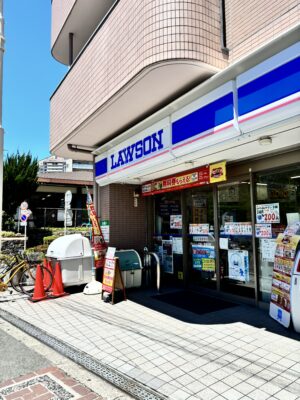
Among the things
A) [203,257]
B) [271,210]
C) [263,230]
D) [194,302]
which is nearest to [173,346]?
[194,302]

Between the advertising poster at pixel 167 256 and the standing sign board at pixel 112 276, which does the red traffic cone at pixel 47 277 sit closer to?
the standing sign board at pixel 112 276

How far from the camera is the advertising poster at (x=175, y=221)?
8403mm

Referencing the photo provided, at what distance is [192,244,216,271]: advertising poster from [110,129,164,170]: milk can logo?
2.70m

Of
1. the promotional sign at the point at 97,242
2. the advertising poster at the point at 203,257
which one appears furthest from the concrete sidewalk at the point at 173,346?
the promotional sign at the point at 97,242

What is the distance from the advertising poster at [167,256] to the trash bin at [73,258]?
2056mm

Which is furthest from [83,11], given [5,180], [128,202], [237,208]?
[5,180]

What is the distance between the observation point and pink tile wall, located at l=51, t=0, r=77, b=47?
8.64 m

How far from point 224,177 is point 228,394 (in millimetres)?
3958

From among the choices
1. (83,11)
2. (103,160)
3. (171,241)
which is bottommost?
(171,241)

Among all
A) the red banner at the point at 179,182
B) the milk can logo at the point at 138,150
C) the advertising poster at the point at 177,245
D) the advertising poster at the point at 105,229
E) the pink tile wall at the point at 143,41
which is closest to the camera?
the pink tile wall at the point at 143,41

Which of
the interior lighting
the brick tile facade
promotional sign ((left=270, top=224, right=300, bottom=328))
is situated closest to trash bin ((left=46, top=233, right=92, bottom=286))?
the brick tile facade

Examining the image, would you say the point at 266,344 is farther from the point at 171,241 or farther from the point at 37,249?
the point at 37,249

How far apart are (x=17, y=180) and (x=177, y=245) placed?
1508cm

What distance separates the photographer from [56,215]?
73.1ft
